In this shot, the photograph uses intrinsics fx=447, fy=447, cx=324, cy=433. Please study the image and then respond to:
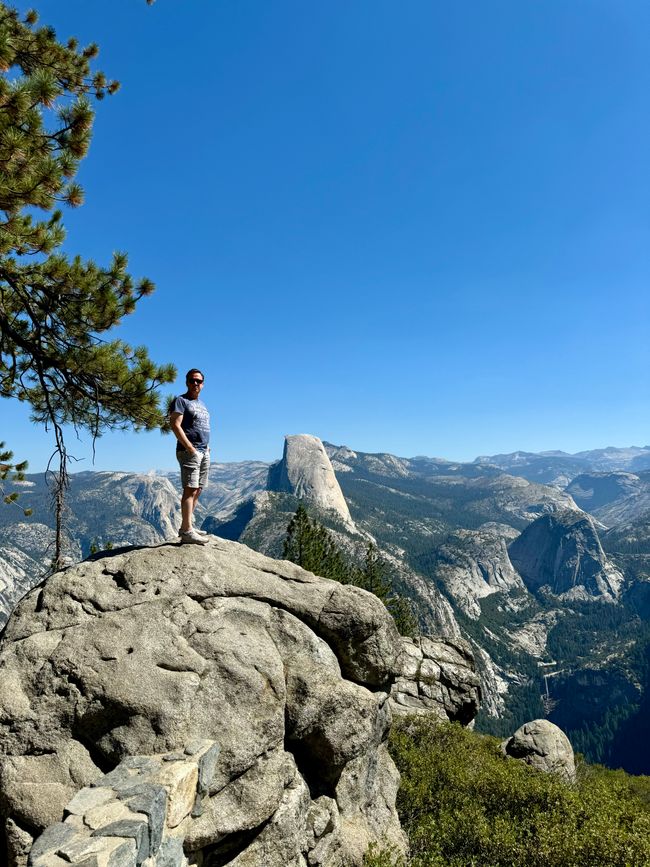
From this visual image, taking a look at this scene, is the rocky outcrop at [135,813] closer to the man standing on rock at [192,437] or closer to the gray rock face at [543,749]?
the man standing on rock at [192,437]

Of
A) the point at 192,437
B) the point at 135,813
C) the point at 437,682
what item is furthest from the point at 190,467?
the point at 437,682

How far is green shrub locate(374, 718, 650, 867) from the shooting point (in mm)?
14859

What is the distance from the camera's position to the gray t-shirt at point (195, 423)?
11.8 metres

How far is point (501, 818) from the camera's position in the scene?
17.8m

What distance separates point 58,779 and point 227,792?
3199mm

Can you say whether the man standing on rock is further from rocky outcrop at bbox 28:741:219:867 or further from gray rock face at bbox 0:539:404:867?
rocky outcrop at bbox 28:741:219:867

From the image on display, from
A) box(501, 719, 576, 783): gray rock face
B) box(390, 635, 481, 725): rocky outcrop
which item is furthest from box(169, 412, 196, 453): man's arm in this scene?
box(501, 719, 576, 783): gray rock face

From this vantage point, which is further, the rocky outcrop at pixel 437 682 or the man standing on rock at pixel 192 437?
the rocky outcrop at pixel 437 682

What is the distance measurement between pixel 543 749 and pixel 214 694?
32150 millimetres

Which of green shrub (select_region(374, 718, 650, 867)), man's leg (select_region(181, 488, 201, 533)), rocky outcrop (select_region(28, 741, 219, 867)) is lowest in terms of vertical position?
green shrub (select_region(374, 718, 650, 867))

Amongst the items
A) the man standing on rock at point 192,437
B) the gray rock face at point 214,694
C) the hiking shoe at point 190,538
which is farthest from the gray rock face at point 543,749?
the man standing on rock at point 192,437

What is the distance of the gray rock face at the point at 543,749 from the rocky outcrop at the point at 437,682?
3.34m

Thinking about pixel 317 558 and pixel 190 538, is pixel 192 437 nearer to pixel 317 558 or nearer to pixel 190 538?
pixel 190 538

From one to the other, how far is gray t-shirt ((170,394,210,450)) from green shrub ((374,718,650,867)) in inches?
477
